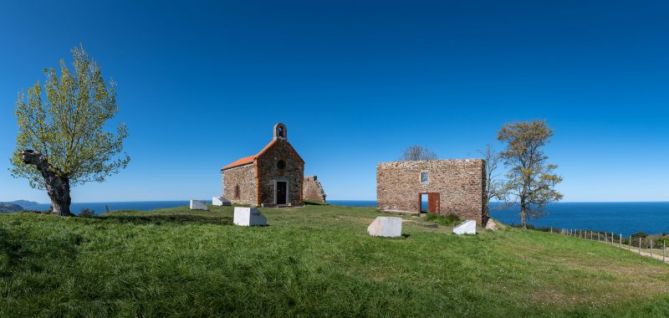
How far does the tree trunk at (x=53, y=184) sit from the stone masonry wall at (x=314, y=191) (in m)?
31.8

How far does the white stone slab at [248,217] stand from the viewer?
15.9m

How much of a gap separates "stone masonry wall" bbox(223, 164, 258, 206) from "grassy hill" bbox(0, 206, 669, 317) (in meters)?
20.0

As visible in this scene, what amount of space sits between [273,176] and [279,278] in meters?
26.0

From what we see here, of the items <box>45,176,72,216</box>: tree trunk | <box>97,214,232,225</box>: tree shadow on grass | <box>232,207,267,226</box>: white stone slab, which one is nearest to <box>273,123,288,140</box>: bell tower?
<box>97,214,232,225</box>: tree shadow on grass

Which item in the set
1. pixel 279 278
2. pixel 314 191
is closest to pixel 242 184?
pixel 314 191

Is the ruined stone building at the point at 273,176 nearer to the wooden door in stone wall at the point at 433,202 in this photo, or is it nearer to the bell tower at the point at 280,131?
the bell tower at the point at 280,131

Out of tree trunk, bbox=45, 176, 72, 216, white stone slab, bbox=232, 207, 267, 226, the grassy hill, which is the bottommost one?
the grassy hill

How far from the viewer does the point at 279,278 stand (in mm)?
8422

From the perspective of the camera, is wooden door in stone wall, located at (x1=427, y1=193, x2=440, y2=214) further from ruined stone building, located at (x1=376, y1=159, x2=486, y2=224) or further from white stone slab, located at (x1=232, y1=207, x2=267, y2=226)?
white stone slab, located at (x1=232, y1=207, x2=267, y2=226)

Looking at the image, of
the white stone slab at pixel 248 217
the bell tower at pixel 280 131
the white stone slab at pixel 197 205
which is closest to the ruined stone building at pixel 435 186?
the bell tower at pixel 280 131

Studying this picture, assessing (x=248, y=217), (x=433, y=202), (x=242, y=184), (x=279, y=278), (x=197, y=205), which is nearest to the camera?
(x=279, y=278)

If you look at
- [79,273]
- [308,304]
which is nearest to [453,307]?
[308,304]

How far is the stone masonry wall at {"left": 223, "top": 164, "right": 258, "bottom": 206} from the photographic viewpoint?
33.5m

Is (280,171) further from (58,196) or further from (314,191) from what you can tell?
(58,196)
